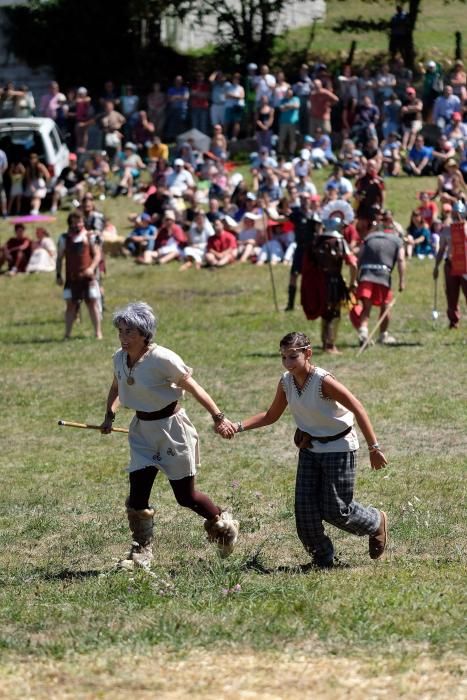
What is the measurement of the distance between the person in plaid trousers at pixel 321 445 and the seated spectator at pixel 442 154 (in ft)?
70.1

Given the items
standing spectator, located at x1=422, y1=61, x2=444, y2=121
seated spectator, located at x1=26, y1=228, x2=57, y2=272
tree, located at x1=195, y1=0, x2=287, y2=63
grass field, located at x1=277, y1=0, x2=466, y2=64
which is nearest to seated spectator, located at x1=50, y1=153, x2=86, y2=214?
seated spectator, located at x1=26, y1=228, x2=57, y2=272

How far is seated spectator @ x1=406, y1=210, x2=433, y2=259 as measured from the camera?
24766 millimetres

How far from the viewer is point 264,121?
31.8 m

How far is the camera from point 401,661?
6766mm

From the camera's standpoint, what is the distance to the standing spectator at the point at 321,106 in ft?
103

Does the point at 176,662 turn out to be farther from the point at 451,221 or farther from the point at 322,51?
the point at 322,51

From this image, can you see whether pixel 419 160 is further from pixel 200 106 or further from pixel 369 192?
pixel 369 192

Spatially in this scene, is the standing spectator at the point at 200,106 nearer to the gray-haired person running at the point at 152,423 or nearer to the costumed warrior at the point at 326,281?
the costumed warrior at the point at 326,281

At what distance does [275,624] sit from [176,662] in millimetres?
705

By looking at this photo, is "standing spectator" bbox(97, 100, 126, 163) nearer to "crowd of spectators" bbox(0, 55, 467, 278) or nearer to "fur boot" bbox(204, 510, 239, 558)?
"crowd of spectators" bbox(0, 55, 467, 278)

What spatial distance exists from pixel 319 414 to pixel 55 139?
23035 mm

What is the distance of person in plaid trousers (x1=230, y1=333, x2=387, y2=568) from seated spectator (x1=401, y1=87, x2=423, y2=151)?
73.9 feet

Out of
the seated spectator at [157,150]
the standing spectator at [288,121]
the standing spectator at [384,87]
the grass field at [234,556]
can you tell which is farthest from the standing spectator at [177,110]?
the grass field at [234,556]

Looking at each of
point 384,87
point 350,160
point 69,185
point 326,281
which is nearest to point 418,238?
point 350,160
